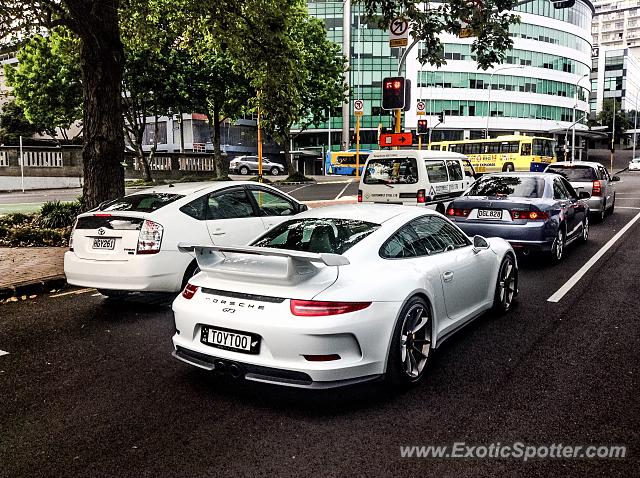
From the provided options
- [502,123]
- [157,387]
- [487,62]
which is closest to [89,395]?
[157,387]

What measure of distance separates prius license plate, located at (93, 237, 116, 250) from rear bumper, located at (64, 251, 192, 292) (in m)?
0.17

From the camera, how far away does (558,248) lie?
30.9ft

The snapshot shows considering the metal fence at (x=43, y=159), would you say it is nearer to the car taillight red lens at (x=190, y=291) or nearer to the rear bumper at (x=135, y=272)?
the rear bumper at (x=135, y=272)

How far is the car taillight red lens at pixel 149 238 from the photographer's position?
626 centimetres

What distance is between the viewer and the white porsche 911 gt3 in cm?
367

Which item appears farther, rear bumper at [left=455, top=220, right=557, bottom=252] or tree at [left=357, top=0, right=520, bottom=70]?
tree at [left=357, top=0, right=520, bottom=70]

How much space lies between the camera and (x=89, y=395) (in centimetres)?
416

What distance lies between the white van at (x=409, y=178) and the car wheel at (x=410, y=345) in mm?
9557

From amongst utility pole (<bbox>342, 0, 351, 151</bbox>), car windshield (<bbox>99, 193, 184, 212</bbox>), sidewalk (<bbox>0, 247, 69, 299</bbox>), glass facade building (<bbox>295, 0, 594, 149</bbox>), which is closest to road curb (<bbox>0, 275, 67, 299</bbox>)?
sidewalk (<bbox>0, 247, 69, 299</bbox>)

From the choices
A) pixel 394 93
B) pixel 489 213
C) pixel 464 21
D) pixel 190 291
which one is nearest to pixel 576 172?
pixel 394 93

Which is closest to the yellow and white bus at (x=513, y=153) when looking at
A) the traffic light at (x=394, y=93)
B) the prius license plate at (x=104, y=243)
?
the traffic light at (x=394, y=93)

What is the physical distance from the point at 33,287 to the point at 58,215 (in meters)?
5.25

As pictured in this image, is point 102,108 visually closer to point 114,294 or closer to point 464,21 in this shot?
point 114,294

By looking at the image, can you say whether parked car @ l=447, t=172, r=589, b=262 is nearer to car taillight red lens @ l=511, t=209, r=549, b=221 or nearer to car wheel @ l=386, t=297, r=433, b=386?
car taillight red lens @ l=511, t=209, r=549, b=221
